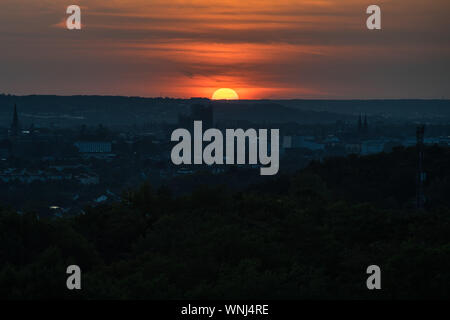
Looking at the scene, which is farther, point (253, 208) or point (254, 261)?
point (253, 208)

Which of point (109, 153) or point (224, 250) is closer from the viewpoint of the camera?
point (224, 250)

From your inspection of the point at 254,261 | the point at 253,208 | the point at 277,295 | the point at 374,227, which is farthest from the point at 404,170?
the point at 277,295

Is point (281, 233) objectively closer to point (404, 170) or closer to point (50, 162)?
point (404, 170)

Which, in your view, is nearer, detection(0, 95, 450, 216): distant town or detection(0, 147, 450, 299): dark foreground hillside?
detection(0, 147, 450, 299): dark foreground hillside

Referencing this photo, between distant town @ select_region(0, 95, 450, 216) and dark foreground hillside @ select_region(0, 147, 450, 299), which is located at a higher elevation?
distant town @ select_region(0, 95, 450, 216)

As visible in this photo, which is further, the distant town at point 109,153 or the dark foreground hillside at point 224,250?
the distant town at point 109,153

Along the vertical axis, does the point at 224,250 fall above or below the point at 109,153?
below

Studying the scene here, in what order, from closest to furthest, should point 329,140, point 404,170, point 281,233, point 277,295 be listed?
point 277,295, point 281,233, point 404,170, point 329,140
